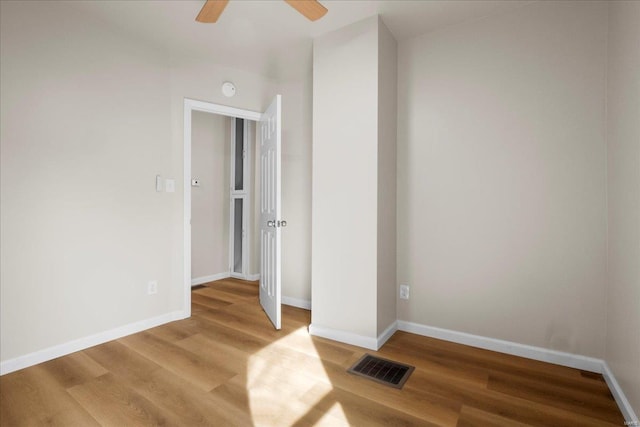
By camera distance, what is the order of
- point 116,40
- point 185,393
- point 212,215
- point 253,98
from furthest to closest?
point 212,215, point 253,98, point 116,40, point 185,393

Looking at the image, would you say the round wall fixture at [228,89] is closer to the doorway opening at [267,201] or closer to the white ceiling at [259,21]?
the doorway opening at [267,201]

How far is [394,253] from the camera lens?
9.61 feet

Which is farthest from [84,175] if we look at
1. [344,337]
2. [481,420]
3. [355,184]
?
[481,420]

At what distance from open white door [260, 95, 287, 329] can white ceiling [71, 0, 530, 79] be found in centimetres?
55

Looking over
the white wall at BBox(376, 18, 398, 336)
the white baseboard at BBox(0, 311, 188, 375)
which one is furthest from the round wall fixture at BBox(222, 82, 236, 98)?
the white baseboard at BBox(0, 311, 188, 375)

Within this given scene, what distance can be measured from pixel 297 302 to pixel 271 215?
1.18 meters

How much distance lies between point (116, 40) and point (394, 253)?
9.78ft

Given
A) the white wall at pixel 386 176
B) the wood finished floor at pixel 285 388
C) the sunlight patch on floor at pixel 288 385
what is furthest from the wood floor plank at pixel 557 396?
the sunlight patch on floor at pixel 288 385

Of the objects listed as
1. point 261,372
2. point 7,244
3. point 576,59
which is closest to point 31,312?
point 7,244

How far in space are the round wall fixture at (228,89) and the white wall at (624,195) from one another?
315cm

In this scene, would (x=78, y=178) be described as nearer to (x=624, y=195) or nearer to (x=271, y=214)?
(x=271, y=214)

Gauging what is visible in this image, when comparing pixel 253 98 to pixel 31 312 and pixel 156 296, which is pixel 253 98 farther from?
pixel 31 312

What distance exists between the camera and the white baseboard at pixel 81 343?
2189 mm


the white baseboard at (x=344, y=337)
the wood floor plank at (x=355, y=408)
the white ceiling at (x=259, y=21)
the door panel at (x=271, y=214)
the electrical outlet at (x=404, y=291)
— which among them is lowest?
the wood floor plank at (x=355, y=408)
